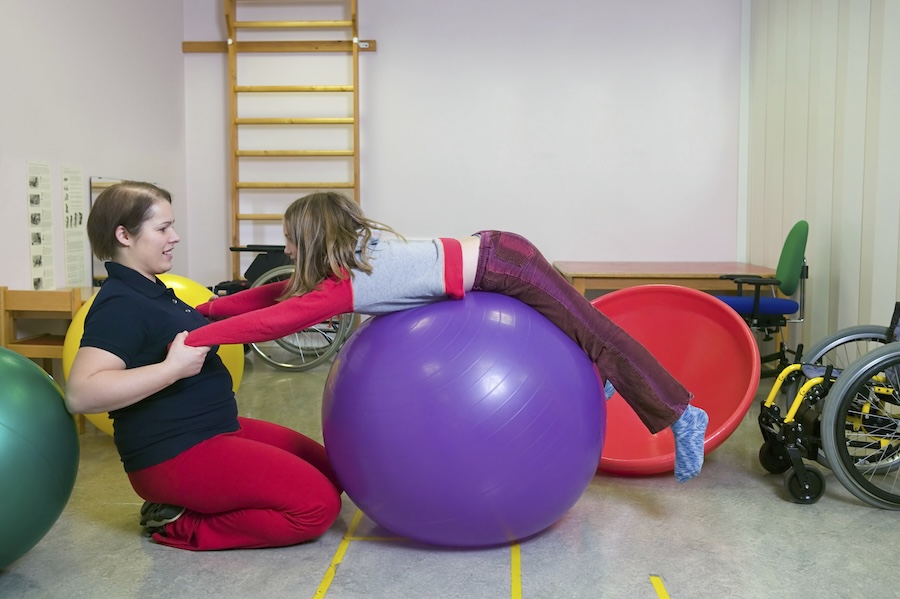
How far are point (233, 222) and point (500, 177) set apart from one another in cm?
188

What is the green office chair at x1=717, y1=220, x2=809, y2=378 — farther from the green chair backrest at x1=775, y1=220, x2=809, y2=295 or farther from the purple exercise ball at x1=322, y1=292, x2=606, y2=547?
the purple exercise ball at x1=322, y1=292, x2=606, y2=547

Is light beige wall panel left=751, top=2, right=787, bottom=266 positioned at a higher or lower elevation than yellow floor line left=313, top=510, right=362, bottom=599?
higher

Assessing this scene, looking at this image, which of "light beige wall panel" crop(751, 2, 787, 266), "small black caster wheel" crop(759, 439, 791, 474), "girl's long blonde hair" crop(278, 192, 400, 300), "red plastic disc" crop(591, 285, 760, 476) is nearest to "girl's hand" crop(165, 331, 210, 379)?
"girl's long blonde hair" crop(278, 192, 400, 300)

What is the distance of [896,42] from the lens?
369cm

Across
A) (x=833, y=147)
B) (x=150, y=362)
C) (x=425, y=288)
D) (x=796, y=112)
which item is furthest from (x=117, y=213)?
(x=796, y=112)

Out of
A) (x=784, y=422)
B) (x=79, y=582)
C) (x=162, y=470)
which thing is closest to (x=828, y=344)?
(x=784, y=422)

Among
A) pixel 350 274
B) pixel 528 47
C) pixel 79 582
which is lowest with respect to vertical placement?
pixel 79 582

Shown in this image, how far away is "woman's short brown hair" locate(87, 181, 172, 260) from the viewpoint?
2.27 metres

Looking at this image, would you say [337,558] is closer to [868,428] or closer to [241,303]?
[241,303]

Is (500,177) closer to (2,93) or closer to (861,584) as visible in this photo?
(2,93)

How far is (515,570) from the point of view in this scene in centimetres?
221

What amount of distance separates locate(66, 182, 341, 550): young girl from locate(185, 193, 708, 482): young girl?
22cm

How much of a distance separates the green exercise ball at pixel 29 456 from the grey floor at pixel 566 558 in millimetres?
200

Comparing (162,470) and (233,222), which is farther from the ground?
(233,222)
